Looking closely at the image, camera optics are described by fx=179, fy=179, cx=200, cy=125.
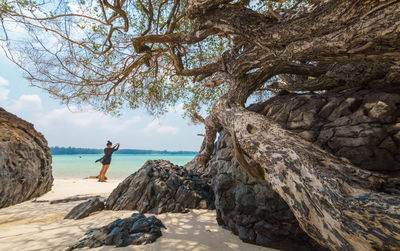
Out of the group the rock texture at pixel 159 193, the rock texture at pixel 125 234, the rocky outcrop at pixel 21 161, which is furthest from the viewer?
the rocky outcrop at pixel 21 161

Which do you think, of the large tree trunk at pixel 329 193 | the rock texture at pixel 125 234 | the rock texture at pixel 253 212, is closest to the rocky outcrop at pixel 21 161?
→ the rock texture at pixel 125 234

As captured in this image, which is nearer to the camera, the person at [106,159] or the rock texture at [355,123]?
the rock texture at [355,123]

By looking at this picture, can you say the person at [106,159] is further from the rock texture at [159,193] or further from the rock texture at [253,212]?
the rock texture at [253,212]

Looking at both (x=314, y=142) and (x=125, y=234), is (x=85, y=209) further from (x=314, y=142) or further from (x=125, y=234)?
(x=314, y=142)

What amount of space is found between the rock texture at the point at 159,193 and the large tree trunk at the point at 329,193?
3311 mm

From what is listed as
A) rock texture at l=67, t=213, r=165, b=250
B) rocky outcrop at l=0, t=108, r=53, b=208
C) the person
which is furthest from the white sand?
the person

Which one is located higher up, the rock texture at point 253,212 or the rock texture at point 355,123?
the rock texture at point 355,123

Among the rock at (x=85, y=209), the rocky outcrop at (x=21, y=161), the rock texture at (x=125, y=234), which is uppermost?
the rocky outcrop at (x=21, y=161)

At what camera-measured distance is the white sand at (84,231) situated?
2959mm

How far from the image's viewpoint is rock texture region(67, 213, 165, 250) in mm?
2916

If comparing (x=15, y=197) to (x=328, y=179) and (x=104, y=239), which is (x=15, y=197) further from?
(x=328, y=179)

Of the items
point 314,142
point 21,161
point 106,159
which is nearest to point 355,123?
point 314,142

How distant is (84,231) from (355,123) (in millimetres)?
5413

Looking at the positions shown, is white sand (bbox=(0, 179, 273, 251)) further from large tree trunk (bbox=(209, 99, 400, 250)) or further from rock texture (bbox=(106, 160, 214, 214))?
large tree trunk (bbox=(209, 99, 400, 250))
